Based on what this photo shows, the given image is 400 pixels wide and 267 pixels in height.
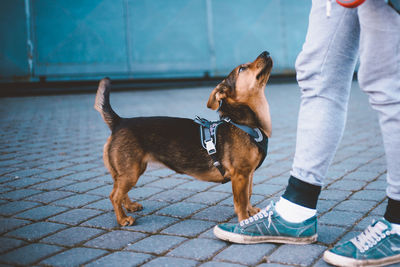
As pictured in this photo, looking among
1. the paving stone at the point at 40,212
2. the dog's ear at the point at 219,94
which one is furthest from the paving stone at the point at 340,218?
the paving stone at the point at 40,212

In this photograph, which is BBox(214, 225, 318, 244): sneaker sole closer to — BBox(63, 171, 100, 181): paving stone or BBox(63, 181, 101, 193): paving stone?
BBox(63, 181, 101, 193): paving stone

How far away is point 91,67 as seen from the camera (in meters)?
15.7

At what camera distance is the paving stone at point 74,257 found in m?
2.24

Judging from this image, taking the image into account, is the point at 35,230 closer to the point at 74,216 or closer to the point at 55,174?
the point at 74,216

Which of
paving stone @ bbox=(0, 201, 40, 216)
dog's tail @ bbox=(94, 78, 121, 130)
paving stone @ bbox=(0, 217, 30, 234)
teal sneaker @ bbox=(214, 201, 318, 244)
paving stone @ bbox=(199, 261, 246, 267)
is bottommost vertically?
paving stone @ bbox=(0, 201, 40, 216)

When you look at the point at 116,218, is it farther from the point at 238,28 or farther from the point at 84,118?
the point at 238,28

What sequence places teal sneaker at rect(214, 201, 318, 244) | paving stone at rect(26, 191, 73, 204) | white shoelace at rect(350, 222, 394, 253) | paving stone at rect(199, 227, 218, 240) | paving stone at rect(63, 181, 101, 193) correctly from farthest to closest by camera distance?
paving stone at rect(63, 181, 101, 193) < paving stone at rect(26, 191, 73, 204) < paving stone at rect(199, 227, 218, 240) < teal sneaker at rect(214, 201, 318, 244) < white shoelace at rect(350, 222, 394, 253)

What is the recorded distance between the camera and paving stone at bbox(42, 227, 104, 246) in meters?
2.56

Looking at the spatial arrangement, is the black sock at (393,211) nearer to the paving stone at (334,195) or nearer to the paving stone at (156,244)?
the paving stone at (334,195)

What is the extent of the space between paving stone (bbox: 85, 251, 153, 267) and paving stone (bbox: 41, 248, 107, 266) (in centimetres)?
7

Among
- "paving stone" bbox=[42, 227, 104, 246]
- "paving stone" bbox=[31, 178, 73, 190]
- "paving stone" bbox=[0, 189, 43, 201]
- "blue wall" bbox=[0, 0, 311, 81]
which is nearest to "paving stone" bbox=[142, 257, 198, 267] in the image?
"paving stone" bbox=[42, 227, 104, 246]

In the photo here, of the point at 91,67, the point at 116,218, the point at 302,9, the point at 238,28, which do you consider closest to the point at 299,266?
the point at 116,218

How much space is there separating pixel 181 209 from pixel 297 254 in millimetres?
1165

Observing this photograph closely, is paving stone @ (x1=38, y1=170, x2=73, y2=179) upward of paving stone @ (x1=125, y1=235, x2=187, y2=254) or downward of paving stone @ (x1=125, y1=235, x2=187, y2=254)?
downward
